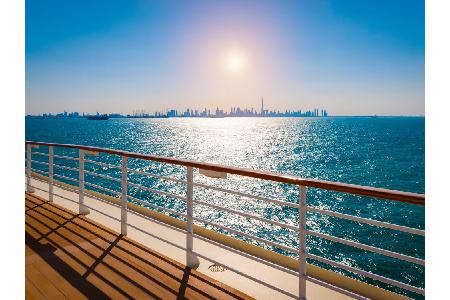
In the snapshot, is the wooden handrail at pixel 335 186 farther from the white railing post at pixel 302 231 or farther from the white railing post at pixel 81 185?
the white railing post at pixel 81 185

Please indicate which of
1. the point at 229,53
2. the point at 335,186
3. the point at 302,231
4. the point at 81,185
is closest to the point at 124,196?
the point at 81,185

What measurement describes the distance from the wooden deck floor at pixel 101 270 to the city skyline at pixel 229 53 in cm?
150

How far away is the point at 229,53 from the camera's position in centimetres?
2148

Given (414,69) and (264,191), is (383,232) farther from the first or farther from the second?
(414,69)

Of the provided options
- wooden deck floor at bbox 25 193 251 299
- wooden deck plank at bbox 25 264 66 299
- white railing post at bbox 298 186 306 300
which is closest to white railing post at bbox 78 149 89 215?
wooden deck floor at bbox 25 193 251 299

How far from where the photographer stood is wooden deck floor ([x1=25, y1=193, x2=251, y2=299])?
2.60 m

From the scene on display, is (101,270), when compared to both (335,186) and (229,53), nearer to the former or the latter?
(335,186)

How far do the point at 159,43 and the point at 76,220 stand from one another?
21223 millimetres

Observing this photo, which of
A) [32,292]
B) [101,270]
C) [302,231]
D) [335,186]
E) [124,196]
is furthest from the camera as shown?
[124,196]

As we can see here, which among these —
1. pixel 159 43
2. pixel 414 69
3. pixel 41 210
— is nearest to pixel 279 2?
pixel 159 43

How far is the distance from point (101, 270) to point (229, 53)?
1997 centimetres

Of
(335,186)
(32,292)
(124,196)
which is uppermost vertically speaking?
(335,186)

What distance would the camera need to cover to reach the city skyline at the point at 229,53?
14.0 metres

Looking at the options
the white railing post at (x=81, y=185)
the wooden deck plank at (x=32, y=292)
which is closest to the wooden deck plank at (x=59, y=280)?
the wooden deck plank at (x=32, y=292)
